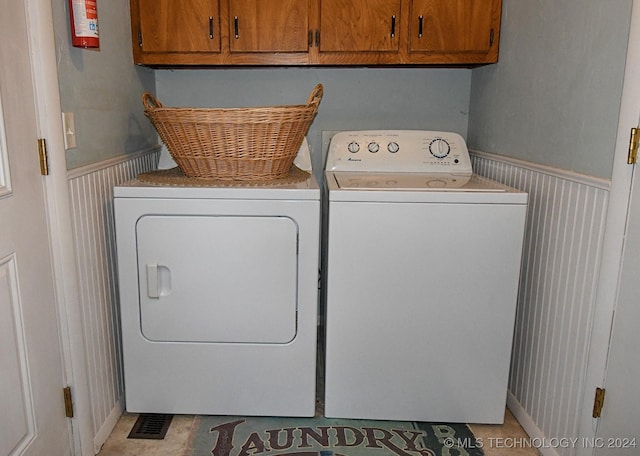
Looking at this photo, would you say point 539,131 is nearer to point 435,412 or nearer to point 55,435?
point 435,412

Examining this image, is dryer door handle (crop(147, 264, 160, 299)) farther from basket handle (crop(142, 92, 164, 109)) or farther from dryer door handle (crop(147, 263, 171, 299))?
basket handle (crop(142, 92, 164, 109))

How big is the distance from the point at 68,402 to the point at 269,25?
160cm

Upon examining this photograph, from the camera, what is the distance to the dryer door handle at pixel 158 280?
5.49 ft

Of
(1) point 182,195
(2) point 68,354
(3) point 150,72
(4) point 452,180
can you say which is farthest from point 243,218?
(3) point 150,72

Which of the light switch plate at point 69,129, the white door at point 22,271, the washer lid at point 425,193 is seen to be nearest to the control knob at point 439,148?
the washer lid at point 425,193

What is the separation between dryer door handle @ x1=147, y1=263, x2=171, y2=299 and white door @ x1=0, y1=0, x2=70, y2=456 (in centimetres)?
32

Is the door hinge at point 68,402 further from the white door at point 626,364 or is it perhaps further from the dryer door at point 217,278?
the white door at point 626,364

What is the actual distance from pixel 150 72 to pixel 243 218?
45.3 inches

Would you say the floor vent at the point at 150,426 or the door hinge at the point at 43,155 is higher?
the door hinge at the point at 43,155

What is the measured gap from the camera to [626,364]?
1307 millimetres

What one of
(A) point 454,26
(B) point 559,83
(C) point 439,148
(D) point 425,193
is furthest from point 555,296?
(A) point 454,26

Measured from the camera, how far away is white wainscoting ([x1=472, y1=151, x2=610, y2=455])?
1.43 meters

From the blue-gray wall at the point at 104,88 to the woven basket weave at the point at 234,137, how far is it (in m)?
0.17

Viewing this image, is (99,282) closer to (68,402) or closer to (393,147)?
(68,402)
